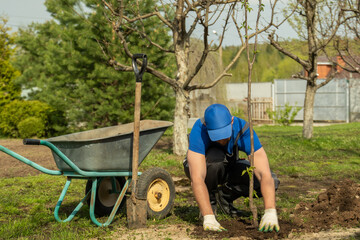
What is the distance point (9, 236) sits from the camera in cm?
335

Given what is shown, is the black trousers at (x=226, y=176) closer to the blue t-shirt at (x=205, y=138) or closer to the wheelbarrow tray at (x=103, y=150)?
the blue t-shirt at (x=205, y=138)

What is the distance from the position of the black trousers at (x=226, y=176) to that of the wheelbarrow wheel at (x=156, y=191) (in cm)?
52

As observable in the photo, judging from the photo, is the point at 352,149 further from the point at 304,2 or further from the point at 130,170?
the point at 130,170

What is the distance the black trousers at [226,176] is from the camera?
3.62 m

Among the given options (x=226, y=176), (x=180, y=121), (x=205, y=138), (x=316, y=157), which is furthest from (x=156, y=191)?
(x=316, y=157)

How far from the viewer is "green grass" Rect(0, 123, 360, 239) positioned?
3.55m

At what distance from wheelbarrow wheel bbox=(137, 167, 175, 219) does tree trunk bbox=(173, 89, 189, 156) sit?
3965 mm

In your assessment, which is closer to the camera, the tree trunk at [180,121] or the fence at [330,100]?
the tree trunk at [180,121]

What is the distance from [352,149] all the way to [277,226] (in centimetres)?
707

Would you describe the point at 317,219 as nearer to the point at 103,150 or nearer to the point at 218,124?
the point at 218,124

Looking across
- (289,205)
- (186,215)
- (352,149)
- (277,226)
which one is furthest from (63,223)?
(352,149)

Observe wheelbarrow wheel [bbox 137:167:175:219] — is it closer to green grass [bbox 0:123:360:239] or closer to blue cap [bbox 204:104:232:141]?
green grass [bbox 0:123:360:239]

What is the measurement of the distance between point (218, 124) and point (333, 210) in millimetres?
1420

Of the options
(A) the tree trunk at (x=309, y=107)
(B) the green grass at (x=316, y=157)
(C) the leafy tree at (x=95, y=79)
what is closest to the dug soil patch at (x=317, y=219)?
(B) the green grass at (x=316, y=157)
